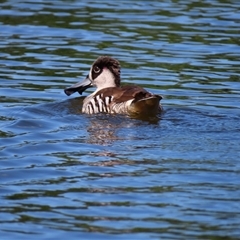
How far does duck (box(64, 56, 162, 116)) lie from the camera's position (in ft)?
40.8

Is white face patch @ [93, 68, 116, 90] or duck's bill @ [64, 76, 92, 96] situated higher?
white face patch @ [93, 68, 116, 90]

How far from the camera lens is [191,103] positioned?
13.4m

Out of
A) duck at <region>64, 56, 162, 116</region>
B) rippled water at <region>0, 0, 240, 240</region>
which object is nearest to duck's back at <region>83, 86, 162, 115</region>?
duck at <region>64, 56, 162, 116</region>

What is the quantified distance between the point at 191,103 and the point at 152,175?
4119 mm

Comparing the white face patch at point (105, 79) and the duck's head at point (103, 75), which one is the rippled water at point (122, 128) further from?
the white face patch at point (105, 79)

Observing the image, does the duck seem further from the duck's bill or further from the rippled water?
the rippled water

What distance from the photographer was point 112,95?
13.0m

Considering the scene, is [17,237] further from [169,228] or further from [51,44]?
[51,44]

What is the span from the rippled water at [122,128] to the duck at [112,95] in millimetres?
188

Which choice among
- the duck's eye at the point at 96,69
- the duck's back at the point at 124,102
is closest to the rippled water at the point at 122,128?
the duck's back at the point at 124,102

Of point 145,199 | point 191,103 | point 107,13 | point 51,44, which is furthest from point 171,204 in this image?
point 107,13

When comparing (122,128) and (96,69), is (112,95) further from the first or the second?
(122,128)

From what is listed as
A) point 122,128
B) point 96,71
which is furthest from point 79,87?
point 122,128

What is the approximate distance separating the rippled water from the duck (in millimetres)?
188
